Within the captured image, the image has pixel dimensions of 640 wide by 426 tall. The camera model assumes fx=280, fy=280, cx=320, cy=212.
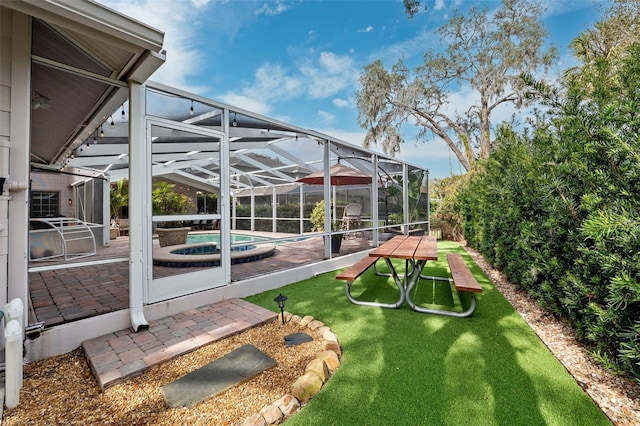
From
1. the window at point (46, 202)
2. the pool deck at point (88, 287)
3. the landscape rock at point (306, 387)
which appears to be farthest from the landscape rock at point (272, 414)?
the window at point (46, 202)

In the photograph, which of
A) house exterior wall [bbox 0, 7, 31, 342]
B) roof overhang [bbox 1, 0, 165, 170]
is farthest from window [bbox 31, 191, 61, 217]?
house exterior wall [bbox 0, 7, 31, 342]

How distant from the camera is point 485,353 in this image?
261cm

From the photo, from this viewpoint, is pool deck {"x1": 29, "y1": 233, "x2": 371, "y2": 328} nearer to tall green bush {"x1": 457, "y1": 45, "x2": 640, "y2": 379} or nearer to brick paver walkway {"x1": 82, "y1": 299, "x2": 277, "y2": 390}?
brick paver walkway {"x1": 82, "y1": 299, "x2": 277, "y2": 390}

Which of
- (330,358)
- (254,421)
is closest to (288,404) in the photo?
(254,421)

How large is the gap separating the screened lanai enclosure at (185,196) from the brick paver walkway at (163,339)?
0.35m

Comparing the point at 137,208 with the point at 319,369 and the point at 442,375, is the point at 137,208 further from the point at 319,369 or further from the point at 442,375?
the point at 442,375

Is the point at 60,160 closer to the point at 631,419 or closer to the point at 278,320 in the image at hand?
the point at 278,320

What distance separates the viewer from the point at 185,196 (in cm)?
385

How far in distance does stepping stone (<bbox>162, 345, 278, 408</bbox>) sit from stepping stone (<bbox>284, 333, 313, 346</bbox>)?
1.01 feet

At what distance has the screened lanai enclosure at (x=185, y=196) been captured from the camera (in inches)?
129

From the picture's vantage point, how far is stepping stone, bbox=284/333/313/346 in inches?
111

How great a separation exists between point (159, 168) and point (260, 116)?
183cm

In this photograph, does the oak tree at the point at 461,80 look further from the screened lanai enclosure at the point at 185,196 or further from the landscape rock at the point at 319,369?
the landscape rock at the point at 319,369

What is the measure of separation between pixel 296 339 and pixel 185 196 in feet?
7.93
